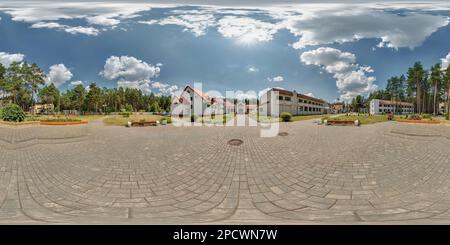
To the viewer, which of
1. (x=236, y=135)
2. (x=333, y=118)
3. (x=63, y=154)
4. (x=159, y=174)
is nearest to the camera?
(x=159, y=174)

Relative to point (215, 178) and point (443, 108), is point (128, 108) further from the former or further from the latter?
point (443, 108)

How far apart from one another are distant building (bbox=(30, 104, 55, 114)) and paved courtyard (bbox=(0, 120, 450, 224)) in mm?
224

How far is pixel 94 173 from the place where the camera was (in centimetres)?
227

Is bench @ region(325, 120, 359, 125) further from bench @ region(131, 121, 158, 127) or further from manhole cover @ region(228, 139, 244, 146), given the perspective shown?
bench @ region(131, 121, 158, 127)

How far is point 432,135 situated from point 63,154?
5441 mm

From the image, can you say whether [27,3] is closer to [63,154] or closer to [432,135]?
[63,154]

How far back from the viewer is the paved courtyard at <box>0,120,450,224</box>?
1.73 metres

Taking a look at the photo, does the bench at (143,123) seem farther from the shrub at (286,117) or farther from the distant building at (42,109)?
the shrub at (286,117)

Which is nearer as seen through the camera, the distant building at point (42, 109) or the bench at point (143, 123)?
the distant building at point (42, 109)

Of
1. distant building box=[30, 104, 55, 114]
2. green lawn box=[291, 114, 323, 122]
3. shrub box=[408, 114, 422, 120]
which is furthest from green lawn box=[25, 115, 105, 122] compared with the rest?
shrub box=[408, 114, 422, 120]

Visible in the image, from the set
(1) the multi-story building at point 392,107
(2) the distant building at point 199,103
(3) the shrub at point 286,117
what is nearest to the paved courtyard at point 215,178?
(1) the multi-story building at point 392,107

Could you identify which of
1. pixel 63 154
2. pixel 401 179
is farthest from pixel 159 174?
pixel 401 179

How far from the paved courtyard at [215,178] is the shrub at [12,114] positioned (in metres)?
0.16

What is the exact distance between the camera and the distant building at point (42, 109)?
252 cm
